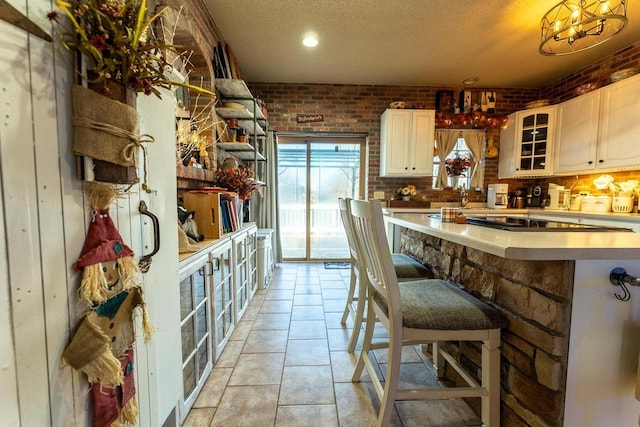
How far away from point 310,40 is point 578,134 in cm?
338

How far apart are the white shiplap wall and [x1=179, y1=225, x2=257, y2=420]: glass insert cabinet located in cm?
64

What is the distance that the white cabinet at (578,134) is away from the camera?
312cm

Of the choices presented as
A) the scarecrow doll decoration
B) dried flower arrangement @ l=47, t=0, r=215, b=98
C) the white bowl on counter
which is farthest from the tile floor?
the white bowl on counter

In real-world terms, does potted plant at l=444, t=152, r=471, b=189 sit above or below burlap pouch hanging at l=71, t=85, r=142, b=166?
above

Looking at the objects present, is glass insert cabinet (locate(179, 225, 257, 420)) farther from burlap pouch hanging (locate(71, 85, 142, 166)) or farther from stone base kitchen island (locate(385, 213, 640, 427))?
stone base kitchen island (locate(385, 213, 640, 427))

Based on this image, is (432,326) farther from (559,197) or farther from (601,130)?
(559,197)

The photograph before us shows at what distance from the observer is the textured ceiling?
2.39 m

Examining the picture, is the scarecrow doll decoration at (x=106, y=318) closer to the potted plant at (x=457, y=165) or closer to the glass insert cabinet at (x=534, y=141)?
the potted plant at (x=457, y=165)

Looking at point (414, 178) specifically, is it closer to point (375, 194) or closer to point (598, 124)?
point (375, 194)

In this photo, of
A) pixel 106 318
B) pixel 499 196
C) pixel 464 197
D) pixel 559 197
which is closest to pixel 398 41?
pixel 464 197

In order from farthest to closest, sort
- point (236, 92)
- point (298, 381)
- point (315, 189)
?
point (315, 189) → point (236, 92) → point (298, 381)

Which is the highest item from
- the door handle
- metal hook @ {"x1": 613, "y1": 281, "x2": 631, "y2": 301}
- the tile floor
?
the door handle

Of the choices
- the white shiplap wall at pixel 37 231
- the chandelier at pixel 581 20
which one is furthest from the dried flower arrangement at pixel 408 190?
the white shiplap wall at pixel 37 231

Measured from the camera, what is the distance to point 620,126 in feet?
9.36
